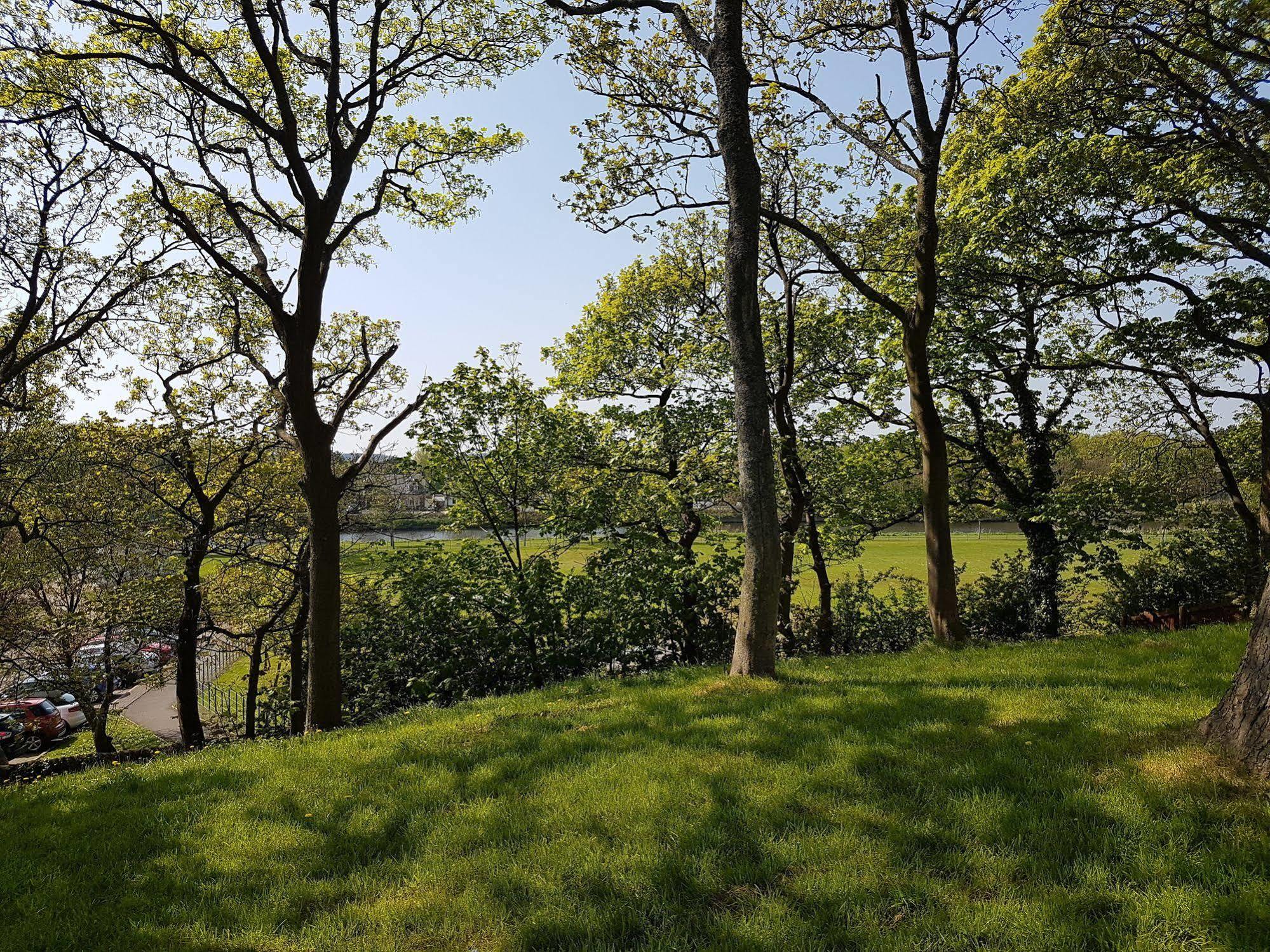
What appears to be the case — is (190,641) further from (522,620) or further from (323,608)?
(522,620)

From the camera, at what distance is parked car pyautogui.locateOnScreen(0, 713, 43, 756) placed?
Result: 55.1 ft

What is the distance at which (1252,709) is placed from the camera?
339 centimetres

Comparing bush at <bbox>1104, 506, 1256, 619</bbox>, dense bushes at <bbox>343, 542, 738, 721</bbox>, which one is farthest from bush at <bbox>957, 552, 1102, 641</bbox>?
dense bushes at <bbox>343, 542, 738, 721</bbox>

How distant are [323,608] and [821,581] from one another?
380 inches

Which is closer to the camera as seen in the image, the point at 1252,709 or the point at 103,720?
the point at 1252,709

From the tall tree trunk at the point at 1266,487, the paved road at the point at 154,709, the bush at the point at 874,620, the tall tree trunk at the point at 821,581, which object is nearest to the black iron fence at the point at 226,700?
the paved road at the point at 154,709

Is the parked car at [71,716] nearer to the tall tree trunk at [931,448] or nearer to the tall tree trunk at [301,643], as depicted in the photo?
the tall tree trunk at [301,643]

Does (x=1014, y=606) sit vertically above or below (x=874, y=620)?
above

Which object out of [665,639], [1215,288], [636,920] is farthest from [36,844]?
[1215,288]

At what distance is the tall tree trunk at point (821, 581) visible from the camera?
12320 mm

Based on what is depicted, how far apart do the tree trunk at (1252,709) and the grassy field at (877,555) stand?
675 cm

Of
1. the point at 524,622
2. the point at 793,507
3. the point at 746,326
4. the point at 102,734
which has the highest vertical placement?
the point at 746,326

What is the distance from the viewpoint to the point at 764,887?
2857mm

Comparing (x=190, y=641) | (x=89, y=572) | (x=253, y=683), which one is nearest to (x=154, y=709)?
(x=89, y=572)
